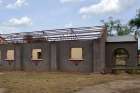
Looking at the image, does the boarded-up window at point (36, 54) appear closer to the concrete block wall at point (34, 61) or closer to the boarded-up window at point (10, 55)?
the concrete block wall at point (34, 61)

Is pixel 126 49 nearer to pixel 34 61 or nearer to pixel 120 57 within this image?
pixel 120 57

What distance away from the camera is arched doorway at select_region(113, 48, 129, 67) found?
3306cm

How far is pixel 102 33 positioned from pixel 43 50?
262 inches

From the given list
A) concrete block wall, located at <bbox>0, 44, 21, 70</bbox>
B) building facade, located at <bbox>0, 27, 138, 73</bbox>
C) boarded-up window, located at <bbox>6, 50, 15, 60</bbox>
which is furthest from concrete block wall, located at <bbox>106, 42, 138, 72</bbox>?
boarded-up window, located at <bbox>6, 50, 15, 60</bbox>

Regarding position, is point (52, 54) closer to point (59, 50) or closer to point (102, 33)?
point (59, 50)

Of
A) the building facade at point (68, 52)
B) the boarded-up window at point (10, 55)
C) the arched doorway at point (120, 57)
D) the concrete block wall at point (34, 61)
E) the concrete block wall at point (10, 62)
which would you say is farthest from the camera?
the boarded-up window at point (10, 55)

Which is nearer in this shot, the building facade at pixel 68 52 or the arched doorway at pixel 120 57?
the building facade at pixel 68 52

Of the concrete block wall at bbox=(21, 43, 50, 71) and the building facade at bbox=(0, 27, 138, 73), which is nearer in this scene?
the building facade at bbox=(0, 27, 138, 73)

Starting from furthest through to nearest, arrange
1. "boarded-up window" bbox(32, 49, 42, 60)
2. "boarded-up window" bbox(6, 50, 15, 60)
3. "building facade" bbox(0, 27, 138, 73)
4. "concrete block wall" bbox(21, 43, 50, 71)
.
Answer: "boarded-up window" bbox(6, 50, 15, 60), "boarded-up window" bbox(32, 49, 42, 60), "concrete block wall" bbox(21, 43, 50, 71), "building facade" bbox(0, 27, 138, 73)

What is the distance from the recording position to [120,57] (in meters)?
35.1

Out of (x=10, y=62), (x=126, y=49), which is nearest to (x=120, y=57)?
(x=126, y=49)

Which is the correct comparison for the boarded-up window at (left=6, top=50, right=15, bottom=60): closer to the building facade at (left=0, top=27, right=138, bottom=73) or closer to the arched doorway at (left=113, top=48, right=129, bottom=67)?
the building facade at (left=0, top=27, right=138, bottom=73)

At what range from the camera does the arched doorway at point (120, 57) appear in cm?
3306

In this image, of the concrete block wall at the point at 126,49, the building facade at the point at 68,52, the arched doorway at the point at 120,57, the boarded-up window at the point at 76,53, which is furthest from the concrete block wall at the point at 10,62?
the arched doorway at the point at 120,57
